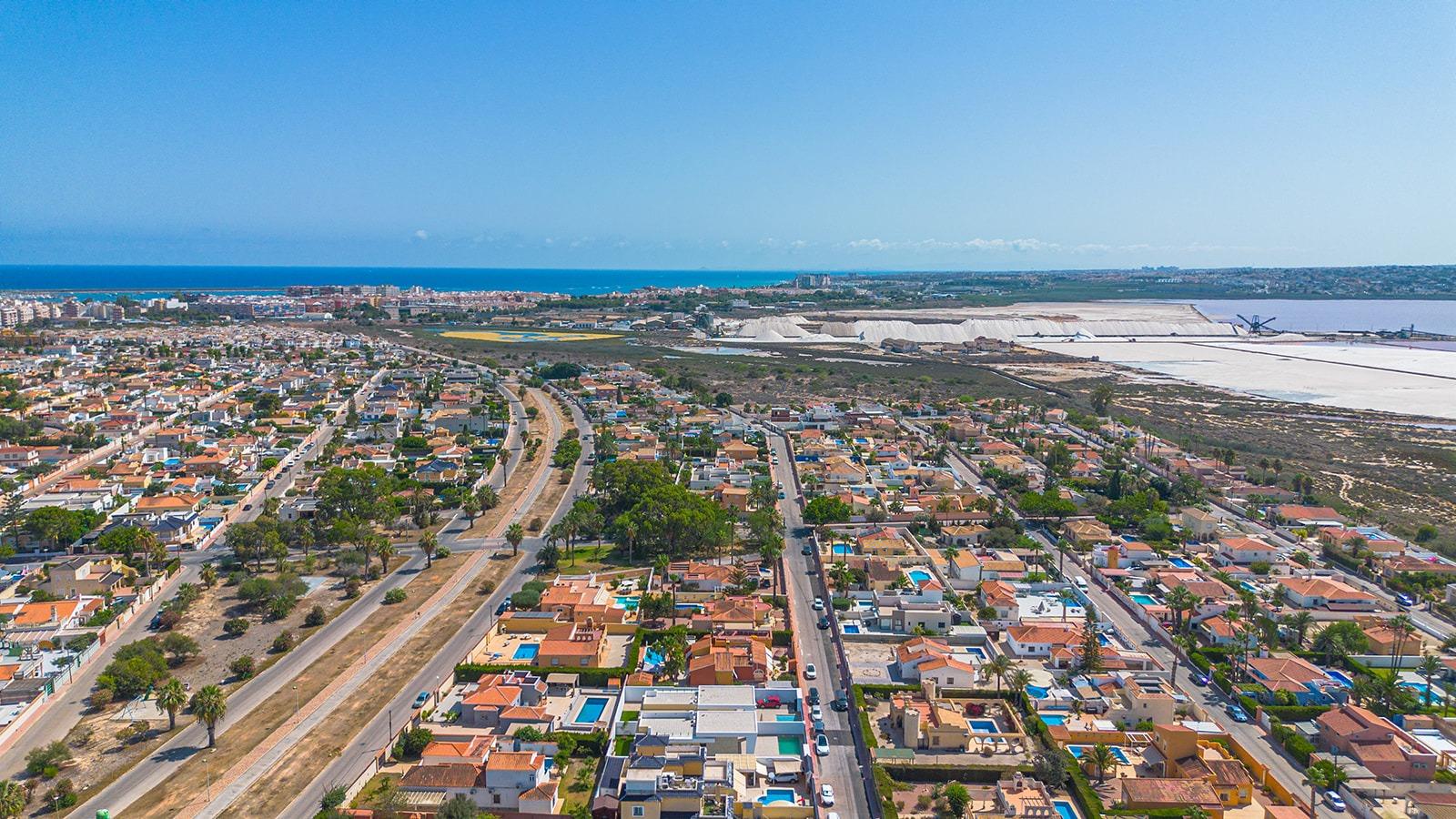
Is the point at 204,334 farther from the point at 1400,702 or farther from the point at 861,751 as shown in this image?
the point at 1400,702

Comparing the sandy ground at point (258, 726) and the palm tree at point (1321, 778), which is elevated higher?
the palm tree at point (1321, 778)

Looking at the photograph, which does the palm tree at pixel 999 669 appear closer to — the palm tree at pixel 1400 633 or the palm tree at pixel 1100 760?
Result: the palm tree at pixel 1100 760

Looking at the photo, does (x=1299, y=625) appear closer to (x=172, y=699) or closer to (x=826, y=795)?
(x=826, y=795)

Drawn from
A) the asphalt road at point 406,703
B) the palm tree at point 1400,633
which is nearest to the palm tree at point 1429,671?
the palm tree at point 1400,633

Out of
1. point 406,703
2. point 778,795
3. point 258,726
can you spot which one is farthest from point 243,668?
point 778,795

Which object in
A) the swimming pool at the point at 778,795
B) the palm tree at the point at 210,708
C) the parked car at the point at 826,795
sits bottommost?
the swimming pool at the point at 778,795

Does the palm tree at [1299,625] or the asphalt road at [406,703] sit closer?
the asphalt road at [406,703]

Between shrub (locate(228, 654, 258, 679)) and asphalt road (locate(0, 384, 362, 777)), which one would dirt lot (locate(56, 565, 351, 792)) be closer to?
shrub (locate(228, 654, 258, 679))

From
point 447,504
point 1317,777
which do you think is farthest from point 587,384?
point 1317,777
